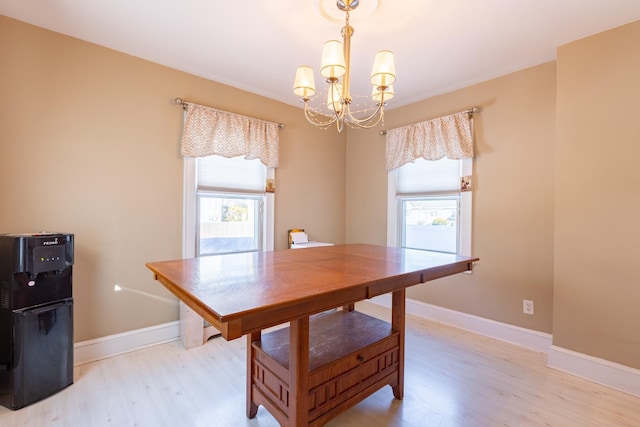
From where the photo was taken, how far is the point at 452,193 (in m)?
3.01

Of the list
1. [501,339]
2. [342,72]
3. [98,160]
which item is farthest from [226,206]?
[501,339]

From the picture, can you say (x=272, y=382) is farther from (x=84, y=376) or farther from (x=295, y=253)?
(x=84, y=376)

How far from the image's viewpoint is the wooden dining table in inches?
39.2

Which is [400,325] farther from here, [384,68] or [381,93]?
[384,68]

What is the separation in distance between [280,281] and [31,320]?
168 cm

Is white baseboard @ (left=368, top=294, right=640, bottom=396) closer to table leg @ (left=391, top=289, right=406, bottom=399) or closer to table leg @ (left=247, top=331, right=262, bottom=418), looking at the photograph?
table leg @ (left=391, top=289, right=406, bottom=399)

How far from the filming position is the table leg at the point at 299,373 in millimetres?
1271

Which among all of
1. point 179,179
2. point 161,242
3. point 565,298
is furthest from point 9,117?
point 565,298

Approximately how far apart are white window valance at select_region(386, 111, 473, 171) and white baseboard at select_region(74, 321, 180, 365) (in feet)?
9.38

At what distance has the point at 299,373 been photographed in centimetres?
128

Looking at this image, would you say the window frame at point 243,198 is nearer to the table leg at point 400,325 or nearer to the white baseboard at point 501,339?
the white baseboard at point 501,339

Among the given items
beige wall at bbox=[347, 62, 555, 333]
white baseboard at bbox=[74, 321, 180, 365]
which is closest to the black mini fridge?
white baseboard at bbox=[74, 321, 180, 365]

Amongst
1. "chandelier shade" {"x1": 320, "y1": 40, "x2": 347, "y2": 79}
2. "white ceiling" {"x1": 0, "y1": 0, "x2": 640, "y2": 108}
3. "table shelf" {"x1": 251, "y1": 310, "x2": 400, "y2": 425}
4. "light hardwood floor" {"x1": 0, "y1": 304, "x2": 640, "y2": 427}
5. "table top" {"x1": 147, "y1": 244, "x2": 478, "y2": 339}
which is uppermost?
"white ceiling" {"x1": 0, "y1": 0, "x2": 640, "y2": 108}

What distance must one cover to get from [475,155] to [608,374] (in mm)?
1920
